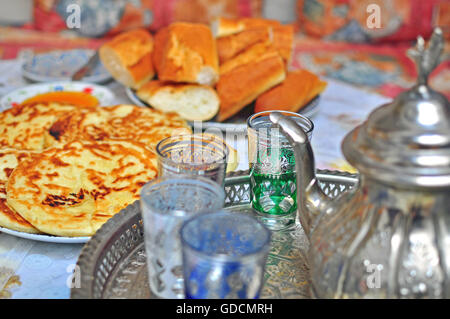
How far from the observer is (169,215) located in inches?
21.6

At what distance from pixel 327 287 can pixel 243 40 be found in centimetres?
112

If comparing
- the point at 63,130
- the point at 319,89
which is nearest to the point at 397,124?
the point at 63,130

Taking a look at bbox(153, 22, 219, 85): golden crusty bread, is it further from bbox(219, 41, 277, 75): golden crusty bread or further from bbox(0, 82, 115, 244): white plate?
bbox(0, 82, 115, 244): white plate

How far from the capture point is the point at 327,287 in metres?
0.57

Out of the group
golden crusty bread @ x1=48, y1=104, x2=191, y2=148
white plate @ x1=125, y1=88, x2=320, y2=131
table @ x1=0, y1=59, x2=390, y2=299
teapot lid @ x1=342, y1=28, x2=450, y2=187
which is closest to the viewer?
teapot lid @ x1=342, y1=28, x2=450, y2=187

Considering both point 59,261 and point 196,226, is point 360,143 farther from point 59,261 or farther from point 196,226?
point 59,261

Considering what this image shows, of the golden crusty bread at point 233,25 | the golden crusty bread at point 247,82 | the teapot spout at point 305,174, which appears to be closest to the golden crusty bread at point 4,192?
the teapot spout at point 305,174

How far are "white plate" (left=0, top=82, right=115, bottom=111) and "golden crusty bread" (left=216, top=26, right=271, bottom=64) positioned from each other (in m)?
0.37

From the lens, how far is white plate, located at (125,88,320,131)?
1.32 meters

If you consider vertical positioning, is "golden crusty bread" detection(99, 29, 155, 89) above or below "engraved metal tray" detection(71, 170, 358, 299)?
above

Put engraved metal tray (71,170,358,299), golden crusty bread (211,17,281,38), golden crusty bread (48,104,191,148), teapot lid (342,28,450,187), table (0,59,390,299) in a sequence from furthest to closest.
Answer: golden crusty bread (211,17,281,38), golden crusty bread (48,104,191,148), table (0,59,390,299), engraved metal tray (71,170,358,299), teapot lid (342,28,450,187)

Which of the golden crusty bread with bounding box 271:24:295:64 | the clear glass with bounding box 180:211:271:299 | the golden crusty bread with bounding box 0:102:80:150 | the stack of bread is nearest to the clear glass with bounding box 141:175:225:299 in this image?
the clear glass with bounding box 180:211:271:299

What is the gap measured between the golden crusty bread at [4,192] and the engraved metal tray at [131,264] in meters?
0.22

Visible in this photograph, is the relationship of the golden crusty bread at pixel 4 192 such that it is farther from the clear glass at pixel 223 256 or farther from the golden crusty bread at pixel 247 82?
the golden crusty bread at pixel 247 82
